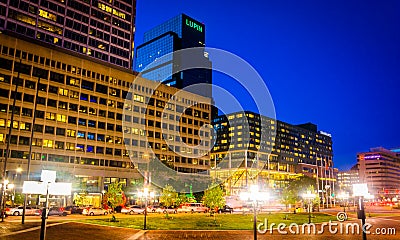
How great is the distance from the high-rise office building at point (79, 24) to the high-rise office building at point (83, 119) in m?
8.34

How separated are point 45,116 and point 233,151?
425 ft

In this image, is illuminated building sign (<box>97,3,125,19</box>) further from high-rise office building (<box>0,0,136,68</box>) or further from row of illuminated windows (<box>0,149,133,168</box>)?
row of illuminated windows (<box>0,149,133,168</box>)

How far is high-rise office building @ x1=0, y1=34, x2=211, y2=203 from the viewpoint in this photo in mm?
79438

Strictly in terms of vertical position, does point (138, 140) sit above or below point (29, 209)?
above

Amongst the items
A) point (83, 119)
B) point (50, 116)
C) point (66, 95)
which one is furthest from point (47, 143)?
point (66, 95)

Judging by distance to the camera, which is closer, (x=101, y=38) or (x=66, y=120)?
(x=66, y=120)

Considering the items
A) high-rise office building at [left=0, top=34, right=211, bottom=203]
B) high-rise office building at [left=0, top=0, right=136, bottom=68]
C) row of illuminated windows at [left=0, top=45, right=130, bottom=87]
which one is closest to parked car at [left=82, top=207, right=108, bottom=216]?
high-rise office building at [left=0, top=34, right=211, bottom=203]

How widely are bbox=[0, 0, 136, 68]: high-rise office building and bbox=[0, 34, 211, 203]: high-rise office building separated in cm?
834

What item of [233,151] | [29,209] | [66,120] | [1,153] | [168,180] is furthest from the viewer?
[233,151]

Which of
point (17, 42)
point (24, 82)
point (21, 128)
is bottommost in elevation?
point (21, 128)

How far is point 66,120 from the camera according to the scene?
87.4 m

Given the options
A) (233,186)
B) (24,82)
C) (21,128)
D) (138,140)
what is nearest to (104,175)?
(138,140)

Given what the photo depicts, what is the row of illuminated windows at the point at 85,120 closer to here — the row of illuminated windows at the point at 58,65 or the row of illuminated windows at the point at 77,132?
the row of illuminated windows at the point at 77,132

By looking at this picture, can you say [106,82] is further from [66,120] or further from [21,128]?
[21,128]
